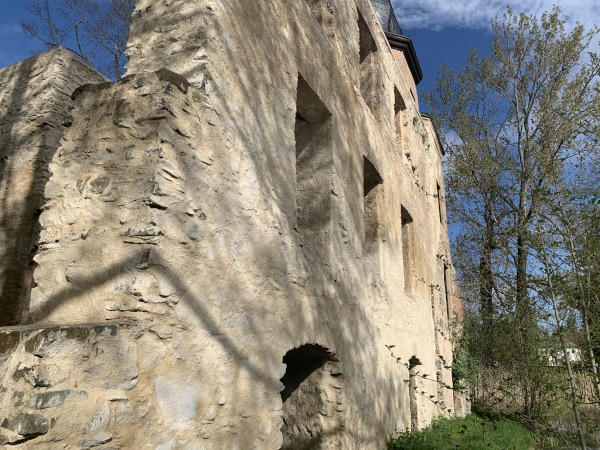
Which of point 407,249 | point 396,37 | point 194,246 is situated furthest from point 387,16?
point 194,246

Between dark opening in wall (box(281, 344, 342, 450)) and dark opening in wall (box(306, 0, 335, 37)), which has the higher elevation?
dark opening in wall (box(306, 0, 335, 37))

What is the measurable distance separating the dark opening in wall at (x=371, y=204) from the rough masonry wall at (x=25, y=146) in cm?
350

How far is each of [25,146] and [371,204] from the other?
13.8 ft

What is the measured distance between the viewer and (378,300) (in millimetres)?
5816

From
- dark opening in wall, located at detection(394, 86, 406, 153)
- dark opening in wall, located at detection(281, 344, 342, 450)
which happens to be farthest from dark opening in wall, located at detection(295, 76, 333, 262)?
dark opening in wall, located at detection(394, 86, 406, 153)

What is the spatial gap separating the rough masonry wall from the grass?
4.28 m

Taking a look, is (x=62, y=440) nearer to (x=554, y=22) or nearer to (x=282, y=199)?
(x=282, y=199)

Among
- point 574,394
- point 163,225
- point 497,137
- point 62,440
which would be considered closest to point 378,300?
point 574,394

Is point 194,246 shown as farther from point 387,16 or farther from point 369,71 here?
point 387,16

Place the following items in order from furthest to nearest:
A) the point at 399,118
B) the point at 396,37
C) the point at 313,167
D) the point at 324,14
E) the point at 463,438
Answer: the point at 396,37, the point at 399,118, the point at 463,438, the point at 324,14, the point at 313,167

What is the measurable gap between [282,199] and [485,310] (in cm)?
492

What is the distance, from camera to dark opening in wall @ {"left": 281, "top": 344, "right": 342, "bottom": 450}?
14.0ft

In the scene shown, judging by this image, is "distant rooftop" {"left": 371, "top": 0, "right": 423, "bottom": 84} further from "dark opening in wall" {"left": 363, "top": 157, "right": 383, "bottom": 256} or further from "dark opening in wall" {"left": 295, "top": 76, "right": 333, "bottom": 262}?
"dark opening in wall" {"left": 295, "top": 76, "right": 333, "bottom": 262}

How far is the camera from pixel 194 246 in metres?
2.70
